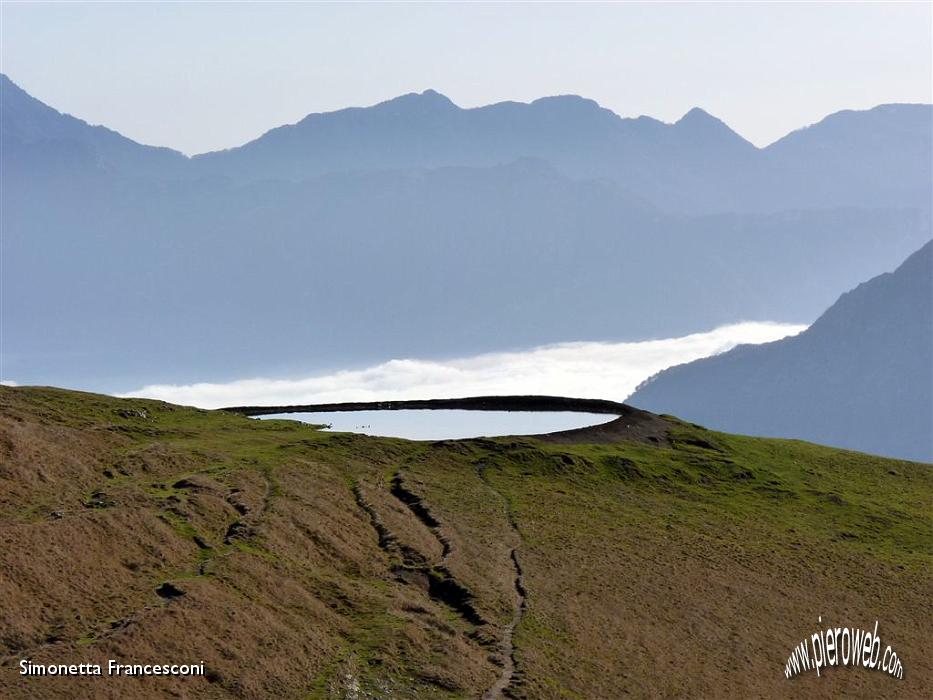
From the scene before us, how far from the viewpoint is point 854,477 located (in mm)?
96625

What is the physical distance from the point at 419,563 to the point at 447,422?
Answer: 126 feet

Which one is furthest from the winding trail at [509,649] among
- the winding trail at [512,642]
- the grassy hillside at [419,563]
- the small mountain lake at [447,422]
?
the small mountain lake at [447,422]

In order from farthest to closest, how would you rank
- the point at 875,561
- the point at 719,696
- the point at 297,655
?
the point at 875,561 → the point at 719,696 → the point at 297,655

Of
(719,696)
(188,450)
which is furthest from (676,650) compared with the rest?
(188,450)

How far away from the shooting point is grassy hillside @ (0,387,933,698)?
43031 millimetres

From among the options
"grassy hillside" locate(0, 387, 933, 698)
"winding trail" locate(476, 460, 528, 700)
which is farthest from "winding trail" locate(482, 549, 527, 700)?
"grassy hillside" locate(0, 387, 933, 698)

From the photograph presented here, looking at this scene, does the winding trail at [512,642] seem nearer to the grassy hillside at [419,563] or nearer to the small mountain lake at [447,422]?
the grassy hillside at [419,563]

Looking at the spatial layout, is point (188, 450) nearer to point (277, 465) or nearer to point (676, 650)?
point (277, 465)

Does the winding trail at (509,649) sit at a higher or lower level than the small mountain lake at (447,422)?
lower

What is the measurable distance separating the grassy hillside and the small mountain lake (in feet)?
20.1

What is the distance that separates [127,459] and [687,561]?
2993 centimetres

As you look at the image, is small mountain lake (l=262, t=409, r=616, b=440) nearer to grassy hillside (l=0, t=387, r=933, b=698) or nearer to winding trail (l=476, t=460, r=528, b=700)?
grassy hillside (l=0, t=387, r=933, b=698)

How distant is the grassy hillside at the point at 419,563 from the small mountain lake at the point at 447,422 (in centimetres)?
611

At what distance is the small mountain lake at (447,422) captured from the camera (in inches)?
3504
